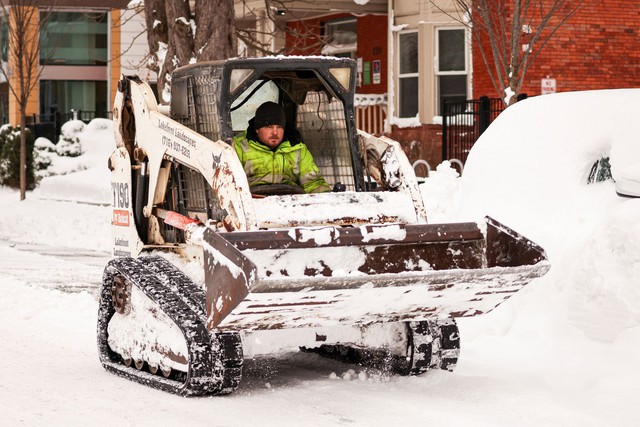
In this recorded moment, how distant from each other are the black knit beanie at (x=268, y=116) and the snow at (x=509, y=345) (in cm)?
169

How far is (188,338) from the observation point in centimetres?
714

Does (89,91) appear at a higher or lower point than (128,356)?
higher

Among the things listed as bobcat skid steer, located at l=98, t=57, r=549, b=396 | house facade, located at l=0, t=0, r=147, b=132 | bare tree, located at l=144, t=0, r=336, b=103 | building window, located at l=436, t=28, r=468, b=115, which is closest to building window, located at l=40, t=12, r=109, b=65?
house facade, located at l=0, t=0, r=147, b=132

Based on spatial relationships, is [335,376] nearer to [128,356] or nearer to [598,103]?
[128,356]

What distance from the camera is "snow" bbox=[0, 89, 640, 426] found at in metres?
6.90

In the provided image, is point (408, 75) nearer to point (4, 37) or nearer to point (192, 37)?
point (192, 37)

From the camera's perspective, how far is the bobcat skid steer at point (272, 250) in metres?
6.84

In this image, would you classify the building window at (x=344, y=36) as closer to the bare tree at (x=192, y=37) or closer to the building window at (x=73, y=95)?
the bare tree at (x=192, y=37)

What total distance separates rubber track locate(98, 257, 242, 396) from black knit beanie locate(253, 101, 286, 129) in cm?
113

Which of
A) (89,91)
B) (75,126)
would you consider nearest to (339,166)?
(75,126)

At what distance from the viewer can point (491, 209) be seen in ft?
31.6

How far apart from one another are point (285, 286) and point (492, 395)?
5.45 ft

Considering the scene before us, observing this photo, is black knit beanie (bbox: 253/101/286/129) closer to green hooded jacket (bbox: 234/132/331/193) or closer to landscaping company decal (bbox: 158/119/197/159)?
green hooded jacket (bbox: 234/132/331/193)

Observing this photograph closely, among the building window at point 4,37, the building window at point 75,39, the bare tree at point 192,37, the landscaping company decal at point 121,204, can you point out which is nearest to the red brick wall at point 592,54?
→ the bare tree at point 192,37
